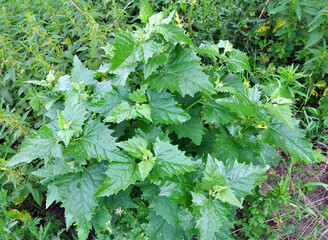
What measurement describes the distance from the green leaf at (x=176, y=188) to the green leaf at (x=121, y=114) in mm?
390

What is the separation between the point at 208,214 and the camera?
132 cm

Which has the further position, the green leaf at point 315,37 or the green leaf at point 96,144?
the green leaf at point 315,37

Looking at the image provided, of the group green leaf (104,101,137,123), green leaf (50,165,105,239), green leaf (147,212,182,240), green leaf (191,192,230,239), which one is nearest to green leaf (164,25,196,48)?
green leaf (104,101,137,123)

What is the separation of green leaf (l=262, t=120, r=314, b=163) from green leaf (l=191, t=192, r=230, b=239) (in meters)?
0.55

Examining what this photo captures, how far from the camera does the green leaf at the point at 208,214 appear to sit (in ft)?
4.17

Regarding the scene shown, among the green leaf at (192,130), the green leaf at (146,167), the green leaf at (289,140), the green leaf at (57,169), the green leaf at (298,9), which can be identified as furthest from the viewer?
the green leaf at (298,9)

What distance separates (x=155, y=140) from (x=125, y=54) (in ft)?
1.77

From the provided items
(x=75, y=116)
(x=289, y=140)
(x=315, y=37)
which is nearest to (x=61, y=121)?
(x=75, y=116)

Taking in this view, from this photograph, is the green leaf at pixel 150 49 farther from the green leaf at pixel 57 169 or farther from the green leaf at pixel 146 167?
the green leaf at pixel 57 169

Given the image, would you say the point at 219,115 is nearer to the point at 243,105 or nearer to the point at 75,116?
the point at 243,105

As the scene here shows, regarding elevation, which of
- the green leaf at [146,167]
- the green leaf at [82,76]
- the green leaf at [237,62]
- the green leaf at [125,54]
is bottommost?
the green leaf at [146,167]

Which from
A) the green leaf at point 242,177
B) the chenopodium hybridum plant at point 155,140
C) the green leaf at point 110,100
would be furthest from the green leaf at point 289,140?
the green leaf at point 110,100

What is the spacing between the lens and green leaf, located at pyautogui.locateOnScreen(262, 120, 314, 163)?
5.12 ft

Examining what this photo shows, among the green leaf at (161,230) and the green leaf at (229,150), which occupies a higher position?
the green leaf at (229,150)
